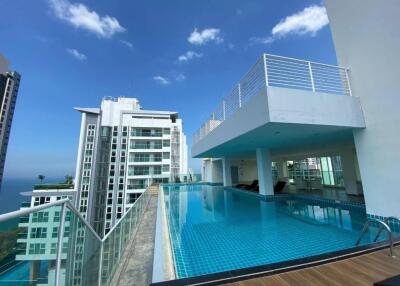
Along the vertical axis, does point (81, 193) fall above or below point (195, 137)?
below

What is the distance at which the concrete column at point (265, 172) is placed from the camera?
35.4 feet

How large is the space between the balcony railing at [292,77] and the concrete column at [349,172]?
7045 millimetres

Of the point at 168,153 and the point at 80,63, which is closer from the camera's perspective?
the point at 80,63

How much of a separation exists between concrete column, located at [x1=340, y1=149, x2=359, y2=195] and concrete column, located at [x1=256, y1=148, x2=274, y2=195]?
467 centimetres

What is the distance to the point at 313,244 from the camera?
4480mm

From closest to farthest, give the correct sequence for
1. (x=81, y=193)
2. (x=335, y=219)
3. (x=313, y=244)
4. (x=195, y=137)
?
1. (x=313, y=244)
2. (x=335, y=219)
3. (x=195, y=137)
4. (x=81, y=193)

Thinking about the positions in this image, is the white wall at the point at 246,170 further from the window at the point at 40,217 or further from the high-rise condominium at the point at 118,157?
the window at the point at 40,217

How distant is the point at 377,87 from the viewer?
18.3 ft

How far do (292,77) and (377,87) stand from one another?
2.58 meters

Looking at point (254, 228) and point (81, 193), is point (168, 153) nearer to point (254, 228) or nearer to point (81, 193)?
point (81, 193)

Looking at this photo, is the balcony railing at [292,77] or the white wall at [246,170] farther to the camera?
the white wall at [246,170]

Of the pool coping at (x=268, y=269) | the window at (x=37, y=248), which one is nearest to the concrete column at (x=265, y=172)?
the pool coping at (x=268, y=269)

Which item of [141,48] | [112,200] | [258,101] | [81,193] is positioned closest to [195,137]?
[141,48]

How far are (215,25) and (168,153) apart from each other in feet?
71.3
